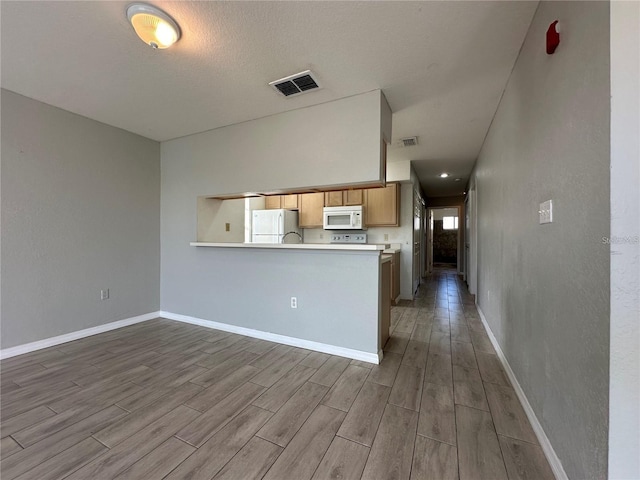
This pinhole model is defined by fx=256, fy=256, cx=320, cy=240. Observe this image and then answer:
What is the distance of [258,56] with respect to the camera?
1.91 m

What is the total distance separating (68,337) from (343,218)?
12.5 ft

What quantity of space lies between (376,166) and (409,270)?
9.23 ft

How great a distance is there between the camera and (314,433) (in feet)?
4.88

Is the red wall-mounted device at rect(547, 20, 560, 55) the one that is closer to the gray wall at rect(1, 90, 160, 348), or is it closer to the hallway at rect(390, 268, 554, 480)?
the hallway at rect(390, 268, 554, 480)

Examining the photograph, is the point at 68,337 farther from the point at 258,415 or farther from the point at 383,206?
the point at 383,206

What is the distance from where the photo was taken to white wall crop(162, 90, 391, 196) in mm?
2387

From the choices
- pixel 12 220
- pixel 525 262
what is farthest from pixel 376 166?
pixel 12 220

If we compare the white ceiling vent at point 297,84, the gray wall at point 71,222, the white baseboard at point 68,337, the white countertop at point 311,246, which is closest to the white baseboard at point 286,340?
the white baseboard at point 68,337

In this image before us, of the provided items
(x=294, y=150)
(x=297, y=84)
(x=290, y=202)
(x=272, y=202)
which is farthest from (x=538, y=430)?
(x=272, y=202)

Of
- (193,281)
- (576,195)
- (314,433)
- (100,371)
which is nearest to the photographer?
(576,195)

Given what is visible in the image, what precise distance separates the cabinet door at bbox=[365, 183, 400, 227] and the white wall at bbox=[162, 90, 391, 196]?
182 centimetres

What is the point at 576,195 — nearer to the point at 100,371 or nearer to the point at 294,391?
the point at 294,391

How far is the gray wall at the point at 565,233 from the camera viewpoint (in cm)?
91
